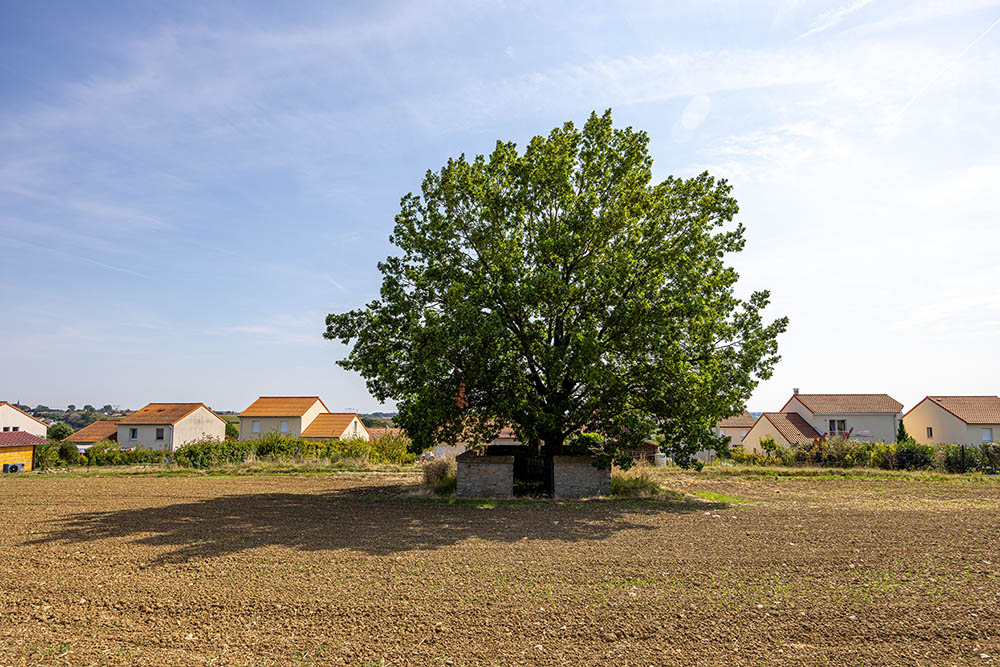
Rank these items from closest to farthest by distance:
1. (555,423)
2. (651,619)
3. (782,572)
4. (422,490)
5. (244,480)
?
(651,619) < (782,572) < (555,423) < (422,490) < (244,480)

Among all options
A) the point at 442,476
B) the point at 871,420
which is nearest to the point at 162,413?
the point at 442,476

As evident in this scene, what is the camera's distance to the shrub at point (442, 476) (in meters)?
17.9

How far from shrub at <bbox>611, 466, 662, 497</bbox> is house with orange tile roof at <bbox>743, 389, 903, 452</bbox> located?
31152mm

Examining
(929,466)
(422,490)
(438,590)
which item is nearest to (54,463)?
(422,490)

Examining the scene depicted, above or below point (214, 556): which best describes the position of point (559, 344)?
above

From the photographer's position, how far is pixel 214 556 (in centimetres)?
893

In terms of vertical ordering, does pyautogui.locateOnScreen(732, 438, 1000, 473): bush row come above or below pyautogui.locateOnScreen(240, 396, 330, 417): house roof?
below

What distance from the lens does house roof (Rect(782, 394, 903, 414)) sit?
47812 mm

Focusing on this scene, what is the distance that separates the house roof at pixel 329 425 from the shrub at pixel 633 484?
39.9 metres

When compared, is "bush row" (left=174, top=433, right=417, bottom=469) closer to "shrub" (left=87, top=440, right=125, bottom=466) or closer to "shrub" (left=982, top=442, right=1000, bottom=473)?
"shrub" (left=87, top=440, right=125, bottom=466)

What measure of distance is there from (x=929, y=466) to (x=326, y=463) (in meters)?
27.0

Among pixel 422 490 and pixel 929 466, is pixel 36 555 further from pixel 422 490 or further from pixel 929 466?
pixel 929 466

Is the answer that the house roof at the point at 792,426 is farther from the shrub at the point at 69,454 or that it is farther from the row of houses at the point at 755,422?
the shrub at the point at 69,454

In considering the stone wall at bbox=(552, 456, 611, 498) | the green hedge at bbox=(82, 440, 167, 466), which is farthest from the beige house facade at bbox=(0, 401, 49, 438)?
the stone wall at bbox=(552, 456, 611, 498)
